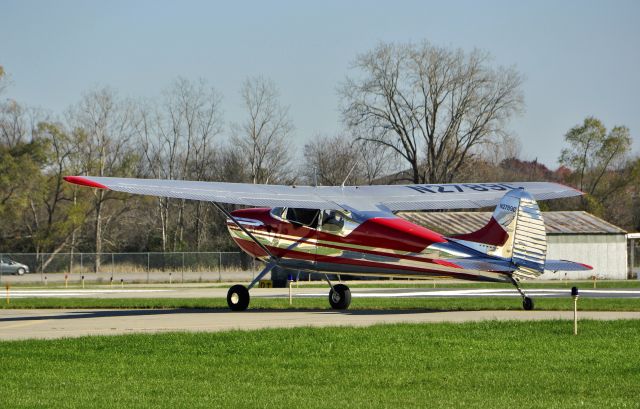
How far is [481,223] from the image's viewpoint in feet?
185

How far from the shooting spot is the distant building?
54625 millimetres

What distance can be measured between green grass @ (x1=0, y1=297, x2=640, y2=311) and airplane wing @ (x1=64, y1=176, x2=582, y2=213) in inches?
95.1

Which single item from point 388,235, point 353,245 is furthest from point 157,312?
point 388,235

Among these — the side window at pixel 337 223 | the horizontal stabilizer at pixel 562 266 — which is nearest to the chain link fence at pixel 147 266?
the side window at pixel 337 223

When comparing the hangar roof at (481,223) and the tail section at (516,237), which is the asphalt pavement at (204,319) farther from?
the hangar roof at (481,223)

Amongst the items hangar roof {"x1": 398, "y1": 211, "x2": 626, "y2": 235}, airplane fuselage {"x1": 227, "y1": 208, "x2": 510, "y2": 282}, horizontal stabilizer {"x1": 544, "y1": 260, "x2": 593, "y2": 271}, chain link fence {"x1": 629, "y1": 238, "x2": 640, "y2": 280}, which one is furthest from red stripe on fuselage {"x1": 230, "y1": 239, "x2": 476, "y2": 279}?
chain link fence {"x1": 629, "y1": 238, "x2": 640, "y2": 280}

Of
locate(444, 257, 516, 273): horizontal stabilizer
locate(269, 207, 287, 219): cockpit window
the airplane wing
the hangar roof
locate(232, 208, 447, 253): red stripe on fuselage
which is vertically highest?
the hangar roof

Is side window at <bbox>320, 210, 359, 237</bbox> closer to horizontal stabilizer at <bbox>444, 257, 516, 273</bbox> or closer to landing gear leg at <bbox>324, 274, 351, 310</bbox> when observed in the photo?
landing gear leg at <bbox>324, 274, 351, 310</bbox>

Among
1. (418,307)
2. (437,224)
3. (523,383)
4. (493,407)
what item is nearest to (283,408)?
(493,407)

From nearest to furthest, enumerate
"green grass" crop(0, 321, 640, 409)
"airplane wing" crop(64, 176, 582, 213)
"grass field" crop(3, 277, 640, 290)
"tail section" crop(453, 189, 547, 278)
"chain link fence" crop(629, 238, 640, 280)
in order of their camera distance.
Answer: "green grass" crop(0, 321, 640, 409)
"airplane wing" crop(64, 176, 582, 213)
"tail section" crop(453, 189, 547, 278)
"grass field" crop(3, 277, 640, 290)
"chain link fence" crop(629, 238, 640, 280)

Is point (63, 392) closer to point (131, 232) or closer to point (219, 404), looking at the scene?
point (219, 404)

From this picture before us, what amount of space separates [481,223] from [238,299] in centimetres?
3331

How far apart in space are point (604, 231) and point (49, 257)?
99.6 feet

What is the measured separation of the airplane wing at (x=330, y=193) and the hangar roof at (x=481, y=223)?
→ 1077 inches
